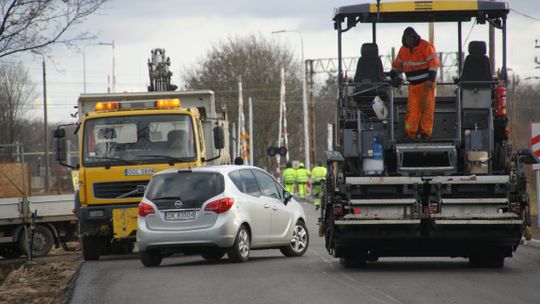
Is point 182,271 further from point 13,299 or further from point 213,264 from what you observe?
point 13,299

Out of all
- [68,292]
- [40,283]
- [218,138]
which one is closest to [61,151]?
[218,138]

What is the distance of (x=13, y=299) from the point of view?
47.1ft

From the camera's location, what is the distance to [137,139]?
781 inches

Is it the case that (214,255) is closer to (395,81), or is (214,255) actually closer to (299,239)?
(299,239)

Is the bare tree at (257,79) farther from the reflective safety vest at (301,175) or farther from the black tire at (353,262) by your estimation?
the black tire at (353,262)

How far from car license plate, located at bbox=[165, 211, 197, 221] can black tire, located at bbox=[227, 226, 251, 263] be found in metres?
0.76

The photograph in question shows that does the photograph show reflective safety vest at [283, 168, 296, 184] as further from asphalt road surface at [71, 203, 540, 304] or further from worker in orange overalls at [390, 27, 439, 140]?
worker in orange overalls at [390, 27, 439, 140]

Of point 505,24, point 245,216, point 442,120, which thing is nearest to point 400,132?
point 442,120

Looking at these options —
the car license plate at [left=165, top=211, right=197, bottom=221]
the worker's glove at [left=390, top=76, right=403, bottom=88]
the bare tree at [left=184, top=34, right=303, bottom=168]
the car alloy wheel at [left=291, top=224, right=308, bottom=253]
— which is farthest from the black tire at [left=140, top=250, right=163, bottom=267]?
the bare tree at [left=184, top=34, right=303, bottom=168]

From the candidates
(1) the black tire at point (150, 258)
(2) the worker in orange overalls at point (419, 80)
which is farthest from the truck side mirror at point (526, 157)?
(1) the black tire at point (150, 258)

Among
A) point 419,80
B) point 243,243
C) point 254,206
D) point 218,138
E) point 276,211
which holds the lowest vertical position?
point 243,243

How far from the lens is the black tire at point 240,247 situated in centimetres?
1686

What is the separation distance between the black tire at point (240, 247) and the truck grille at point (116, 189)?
3.14 m

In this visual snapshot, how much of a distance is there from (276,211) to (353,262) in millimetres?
2719
